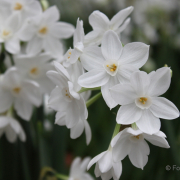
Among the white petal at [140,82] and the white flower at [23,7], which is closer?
the white petal at [140,82]

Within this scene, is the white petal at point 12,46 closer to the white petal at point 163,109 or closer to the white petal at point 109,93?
the white petal at point 109,93

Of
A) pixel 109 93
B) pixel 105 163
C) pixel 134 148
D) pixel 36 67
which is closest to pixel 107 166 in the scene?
pixel 105 163

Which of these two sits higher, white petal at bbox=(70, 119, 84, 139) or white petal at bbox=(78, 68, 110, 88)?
white petal at bbox=(78, 68, 110, 88)

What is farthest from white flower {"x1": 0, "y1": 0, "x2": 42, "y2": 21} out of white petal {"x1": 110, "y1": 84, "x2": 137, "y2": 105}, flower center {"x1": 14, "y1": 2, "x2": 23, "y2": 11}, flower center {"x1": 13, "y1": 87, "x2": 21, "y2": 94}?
white petal {"x1": 110, "y1": 84, "x2": 137, "y2": 105}

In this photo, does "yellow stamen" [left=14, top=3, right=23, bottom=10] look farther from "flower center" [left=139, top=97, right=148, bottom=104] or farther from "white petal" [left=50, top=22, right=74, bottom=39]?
"flower center" [left=139, top=97, right=148, bottom=104]

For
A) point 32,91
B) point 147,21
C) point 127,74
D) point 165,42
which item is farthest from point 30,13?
point 147,21

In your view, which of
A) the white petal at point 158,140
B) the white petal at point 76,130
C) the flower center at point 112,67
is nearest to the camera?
the white petal at point 158,140

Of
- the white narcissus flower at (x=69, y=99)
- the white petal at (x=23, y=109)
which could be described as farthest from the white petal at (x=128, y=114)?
the white petal at (x=23, y=109)

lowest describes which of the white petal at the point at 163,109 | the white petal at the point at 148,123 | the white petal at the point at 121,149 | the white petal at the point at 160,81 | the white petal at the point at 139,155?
the white petal at the point at 139,155
